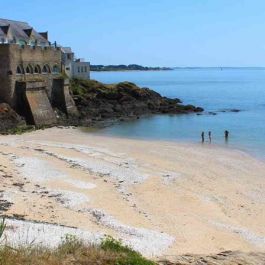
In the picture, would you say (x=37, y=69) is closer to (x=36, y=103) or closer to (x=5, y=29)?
(x=36, y=103)

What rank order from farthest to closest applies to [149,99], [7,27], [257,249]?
[149,99] → [7,27] → [257,249]

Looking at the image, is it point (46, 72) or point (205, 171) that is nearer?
point (205, 171)

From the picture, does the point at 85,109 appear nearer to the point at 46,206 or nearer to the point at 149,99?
the point at 149,99

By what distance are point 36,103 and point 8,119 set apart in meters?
3.31

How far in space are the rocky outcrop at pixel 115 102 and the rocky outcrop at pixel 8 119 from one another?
7116 millimetres

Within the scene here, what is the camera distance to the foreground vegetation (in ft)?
23.2

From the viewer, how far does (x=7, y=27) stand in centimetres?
4000

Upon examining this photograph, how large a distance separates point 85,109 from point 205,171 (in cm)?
2320

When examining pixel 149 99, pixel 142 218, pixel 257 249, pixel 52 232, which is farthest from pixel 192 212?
pixel 149 99

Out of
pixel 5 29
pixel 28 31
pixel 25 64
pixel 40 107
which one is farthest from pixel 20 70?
pixel 28 31

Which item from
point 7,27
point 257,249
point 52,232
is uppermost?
point 7,27

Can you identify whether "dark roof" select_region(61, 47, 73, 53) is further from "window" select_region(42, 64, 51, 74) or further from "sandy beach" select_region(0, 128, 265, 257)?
"sandy beach" select_region(0, 128, 265, 257)

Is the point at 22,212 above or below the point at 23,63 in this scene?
below

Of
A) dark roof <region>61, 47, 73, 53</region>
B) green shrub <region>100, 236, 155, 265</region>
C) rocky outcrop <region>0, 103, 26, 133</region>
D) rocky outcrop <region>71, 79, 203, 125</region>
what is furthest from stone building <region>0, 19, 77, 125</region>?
green shrub <region>100, 236, 155, 265</region>
